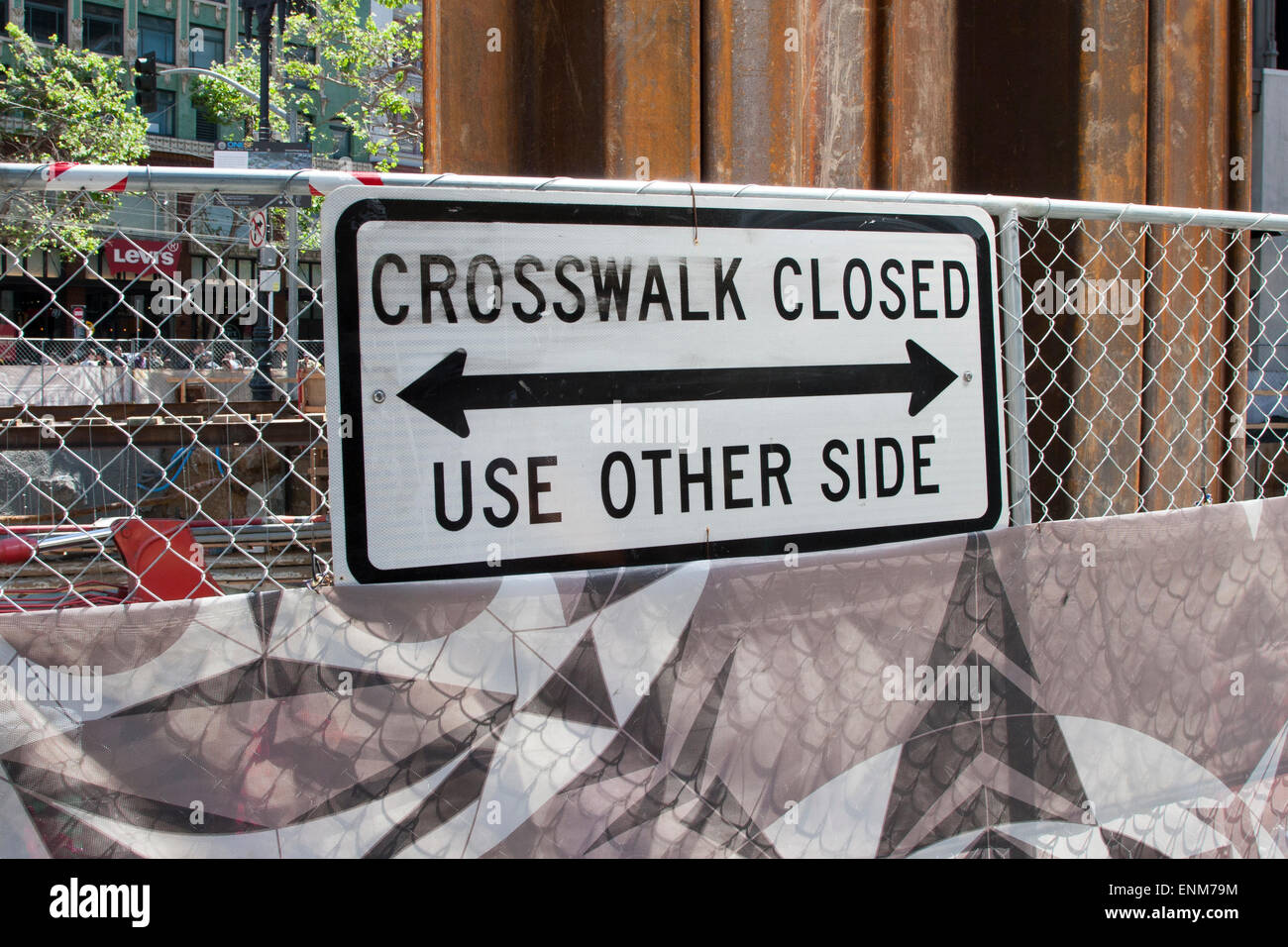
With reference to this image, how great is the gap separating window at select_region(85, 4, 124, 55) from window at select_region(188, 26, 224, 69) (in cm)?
278

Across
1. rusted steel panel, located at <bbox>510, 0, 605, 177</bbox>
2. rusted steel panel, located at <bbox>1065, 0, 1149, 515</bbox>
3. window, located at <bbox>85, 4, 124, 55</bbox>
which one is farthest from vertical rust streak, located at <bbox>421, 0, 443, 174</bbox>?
window, located at <bbox>85, 4, 124, 55</bbox>

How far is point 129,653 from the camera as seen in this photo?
6.19ft

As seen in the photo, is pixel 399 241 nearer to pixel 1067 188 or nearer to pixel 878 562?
pixel 878 562

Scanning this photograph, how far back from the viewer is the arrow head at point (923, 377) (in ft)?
8.13

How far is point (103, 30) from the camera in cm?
3675

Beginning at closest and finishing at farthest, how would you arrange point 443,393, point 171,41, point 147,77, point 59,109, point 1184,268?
point 443,393, point 1184,268, point 147,77, point 59,109, point 171,41

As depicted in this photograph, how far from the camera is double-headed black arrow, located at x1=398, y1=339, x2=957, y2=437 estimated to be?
6.82 ft

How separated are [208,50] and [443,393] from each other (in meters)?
45.2

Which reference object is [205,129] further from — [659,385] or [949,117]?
[659,385]

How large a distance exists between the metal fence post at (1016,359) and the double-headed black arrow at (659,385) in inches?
11.5

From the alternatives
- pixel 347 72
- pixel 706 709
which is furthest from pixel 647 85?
pixel 347 72
